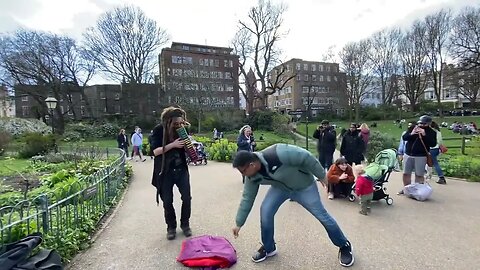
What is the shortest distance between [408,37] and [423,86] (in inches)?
355

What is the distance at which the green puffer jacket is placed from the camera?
11.0 ft

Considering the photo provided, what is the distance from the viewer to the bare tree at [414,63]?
152 feet

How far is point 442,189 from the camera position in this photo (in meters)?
7.68

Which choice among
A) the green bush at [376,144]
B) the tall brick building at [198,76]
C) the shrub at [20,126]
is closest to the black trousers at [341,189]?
the green bush at [376,144]

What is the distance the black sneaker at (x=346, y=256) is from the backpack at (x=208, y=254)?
1.19m

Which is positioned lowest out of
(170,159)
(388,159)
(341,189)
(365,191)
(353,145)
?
(341,189)

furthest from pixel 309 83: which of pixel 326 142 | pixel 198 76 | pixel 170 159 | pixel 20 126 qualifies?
pixel 170 159

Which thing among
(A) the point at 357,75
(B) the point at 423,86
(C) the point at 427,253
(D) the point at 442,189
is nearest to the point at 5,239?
(C) the point at 427,253

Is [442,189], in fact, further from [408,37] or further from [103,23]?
[408,37]

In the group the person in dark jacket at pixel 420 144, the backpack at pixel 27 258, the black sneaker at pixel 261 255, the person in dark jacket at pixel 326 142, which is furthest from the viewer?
the person in dark jacket at pixel 326 142

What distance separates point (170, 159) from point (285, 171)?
1.73 metres

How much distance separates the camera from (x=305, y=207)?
3545 mm

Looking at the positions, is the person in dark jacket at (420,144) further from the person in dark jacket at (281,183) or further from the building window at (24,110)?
the building window at (24,110)

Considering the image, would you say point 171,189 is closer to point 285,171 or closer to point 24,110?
point 285,171
